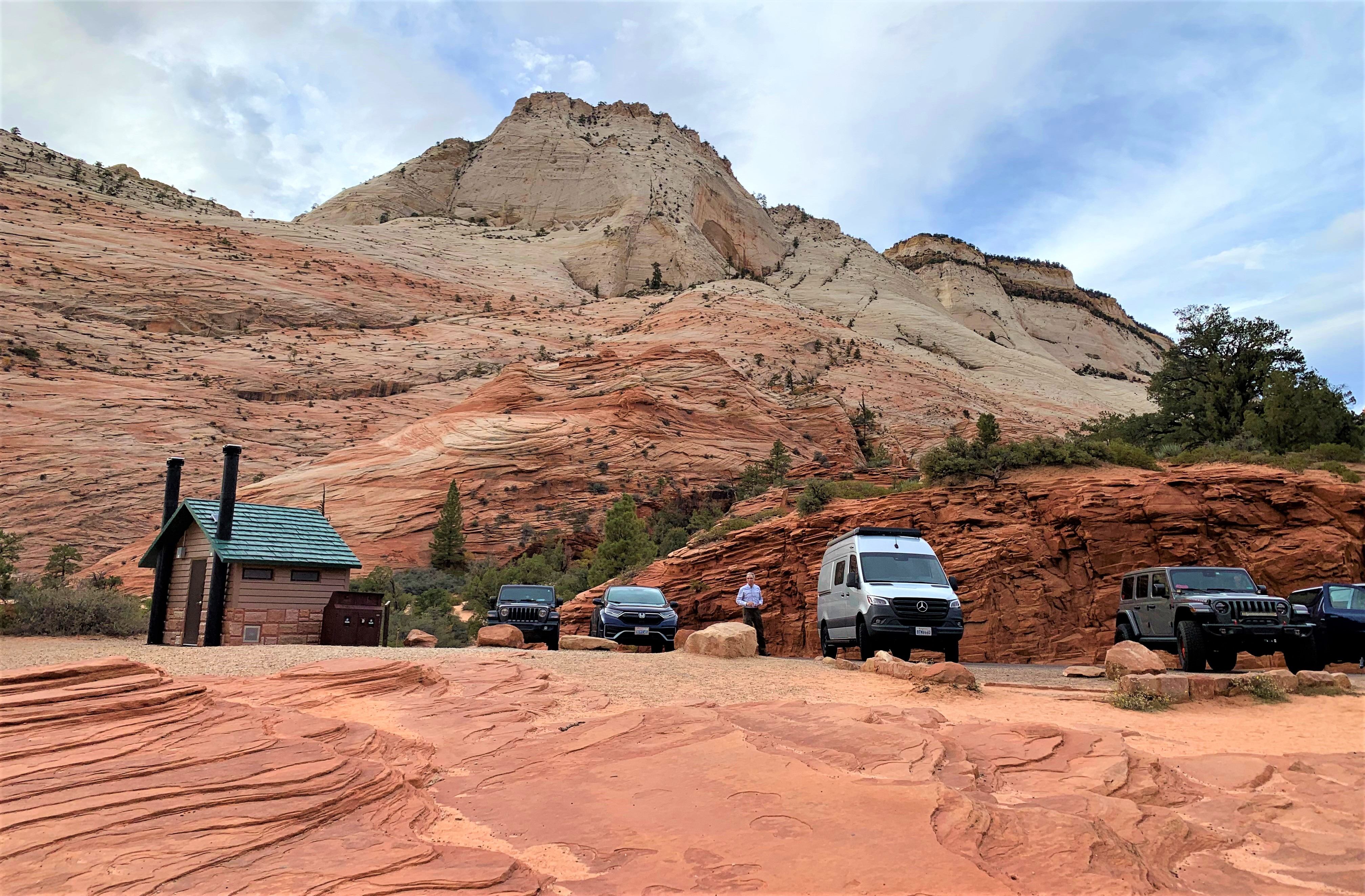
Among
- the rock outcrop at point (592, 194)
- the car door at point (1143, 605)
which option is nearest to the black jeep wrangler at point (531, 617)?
the car door at point (1143, 605)

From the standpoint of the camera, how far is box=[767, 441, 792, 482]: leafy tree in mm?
40375

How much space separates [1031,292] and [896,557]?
473 ft

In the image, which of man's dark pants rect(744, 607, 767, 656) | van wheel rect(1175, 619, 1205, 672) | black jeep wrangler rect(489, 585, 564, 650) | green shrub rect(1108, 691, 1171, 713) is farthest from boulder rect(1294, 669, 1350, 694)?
black jeep wrangler rect(489, 585, 564, 650)

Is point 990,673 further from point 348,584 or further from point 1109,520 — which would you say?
point 348,584

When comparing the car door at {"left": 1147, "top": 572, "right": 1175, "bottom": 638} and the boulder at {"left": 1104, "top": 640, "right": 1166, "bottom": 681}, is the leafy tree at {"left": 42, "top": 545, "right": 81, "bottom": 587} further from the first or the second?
the car door at {"left": 1147, "top": 572, "right": 1175, "bottom": 638}

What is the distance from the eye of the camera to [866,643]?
13703 mm

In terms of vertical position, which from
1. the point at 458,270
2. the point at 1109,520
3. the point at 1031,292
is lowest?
the point at 1109,520

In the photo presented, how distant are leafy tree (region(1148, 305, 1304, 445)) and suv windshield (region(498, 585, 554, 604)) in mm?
26025

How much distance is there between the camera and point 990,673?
531 inches

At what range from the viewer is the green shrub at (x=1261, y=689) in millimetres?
9562

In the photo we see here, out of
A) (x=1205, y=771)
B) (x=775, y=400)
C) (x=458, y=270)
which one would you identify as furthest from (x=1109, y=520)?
(x=458, y=270)

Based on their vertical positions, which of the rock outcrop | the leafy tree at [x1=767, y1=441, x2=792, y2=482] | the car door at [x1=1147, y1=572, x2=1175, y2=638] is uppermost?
the rock outcrop

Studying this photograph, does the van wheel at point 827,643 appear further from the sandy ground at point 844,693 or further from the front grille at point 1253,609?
the front grille at point 1253,609

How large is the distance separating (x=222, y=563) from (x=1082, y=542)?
21.6 m
